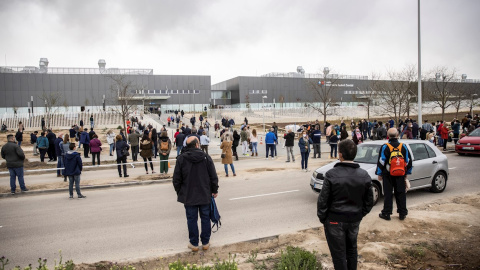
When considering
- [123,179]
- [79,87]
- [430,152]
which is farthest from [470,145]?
[79,87]

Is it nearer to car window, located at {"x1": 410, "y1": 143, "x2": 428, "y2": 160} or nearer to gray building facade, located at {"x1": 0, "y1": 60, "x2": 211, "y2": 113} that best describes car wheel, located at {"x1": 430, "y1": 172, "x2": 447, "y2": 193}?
car window, located at {"x1": 410, "y1": 143, "x2": 428, "y2": 160}

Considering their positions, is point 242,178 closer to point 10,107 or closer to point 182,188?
point 182,188

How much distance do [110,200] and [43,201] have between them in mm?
2093

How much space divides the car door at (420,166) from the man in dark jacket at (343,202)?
20.0ft

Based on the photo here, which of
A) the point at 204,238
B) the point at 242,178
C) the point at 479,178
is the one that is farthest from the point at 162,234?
the point at 479,178

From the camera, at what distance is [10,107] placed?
66812 mm

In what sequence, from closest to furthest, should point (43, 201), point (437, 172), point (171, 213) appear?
point (171, 213)
point (437, 172)
point (43, 201)

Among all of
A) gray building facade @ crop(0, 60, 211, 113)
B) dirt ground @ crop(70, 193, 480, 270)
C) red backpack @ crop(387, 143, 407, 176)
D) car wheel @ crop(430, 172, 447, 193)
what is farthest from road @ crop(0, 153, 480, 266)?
gray building facade @ crop(0, 60, 211, 113)

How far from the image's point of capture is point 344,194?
3.88 meters

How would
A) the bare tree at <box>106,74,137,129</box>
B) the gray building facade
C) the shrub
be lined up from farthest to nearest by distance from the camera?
1. the gray building facade
2. the bare tree at <box>106,74,137,129</box>
3. the shrub

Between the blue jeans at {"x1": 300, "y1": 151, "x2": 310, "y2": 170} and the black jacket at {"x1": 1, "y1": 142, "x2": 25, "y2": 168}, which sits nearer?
the black jacket at {"x1": 1, "y1": 142, "x2": 25, "y2": 168}

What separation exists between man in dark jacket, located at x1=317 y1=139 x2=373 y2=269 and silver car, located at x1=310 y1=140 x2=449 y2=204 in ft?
15.8

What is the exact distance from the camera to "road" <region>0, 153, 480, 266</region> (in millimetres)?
6285

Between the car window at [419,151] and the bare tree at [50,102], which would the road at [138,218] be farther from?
the bare tree at [50,102]
